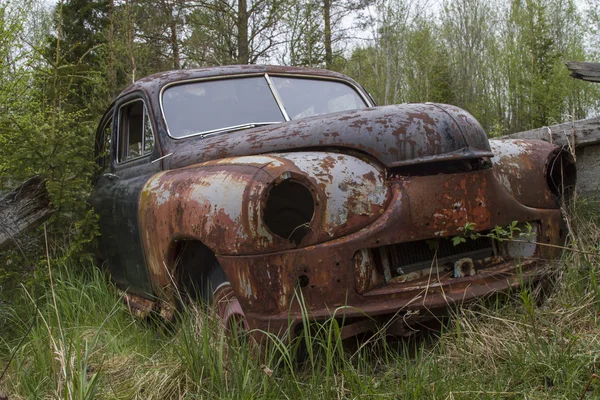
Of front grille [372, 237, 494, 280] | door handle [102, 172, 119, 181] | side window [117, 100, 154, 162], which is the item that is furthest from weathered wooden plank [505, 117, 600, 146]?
door handle [102, 172, 119, 181]

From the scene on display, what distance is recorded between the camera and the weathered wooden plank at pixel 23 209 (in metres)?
3.40

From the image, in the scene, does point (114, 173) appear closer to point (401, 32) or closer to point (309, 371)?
point (309, 371)

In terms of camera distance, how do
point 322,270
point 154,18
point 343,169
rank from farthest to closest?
point 154,18 → point 343,169 → point 322,270

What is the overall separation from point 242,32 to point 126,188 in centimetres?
→ 1023

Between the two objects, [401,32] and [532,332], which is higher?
[401,32]

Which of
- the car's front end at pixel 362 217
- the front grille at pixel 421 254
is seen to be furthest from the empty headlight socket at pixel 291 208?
the front grille at pixel 421 254

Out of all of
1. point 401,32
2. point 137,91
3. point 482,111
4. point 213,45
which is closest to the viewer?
point 137,91

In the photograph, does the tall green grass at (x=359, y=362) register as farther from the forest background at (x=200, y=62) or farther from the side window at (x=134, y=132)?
the side window at (x=134, y=132)

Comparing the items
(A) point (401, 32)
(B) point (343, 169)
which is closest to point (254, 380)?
(B) point (343, 169)

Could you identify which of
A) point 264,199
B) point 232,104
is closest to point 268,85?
point 232,104

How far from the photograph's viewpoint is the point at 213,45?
13398mm

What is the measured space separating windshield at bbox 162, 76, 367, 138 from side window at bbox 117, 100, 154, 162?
7.8 inches

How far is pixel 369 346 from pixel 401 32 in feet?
54.9

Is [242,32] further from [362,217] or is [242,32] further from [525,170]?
[362,217]
